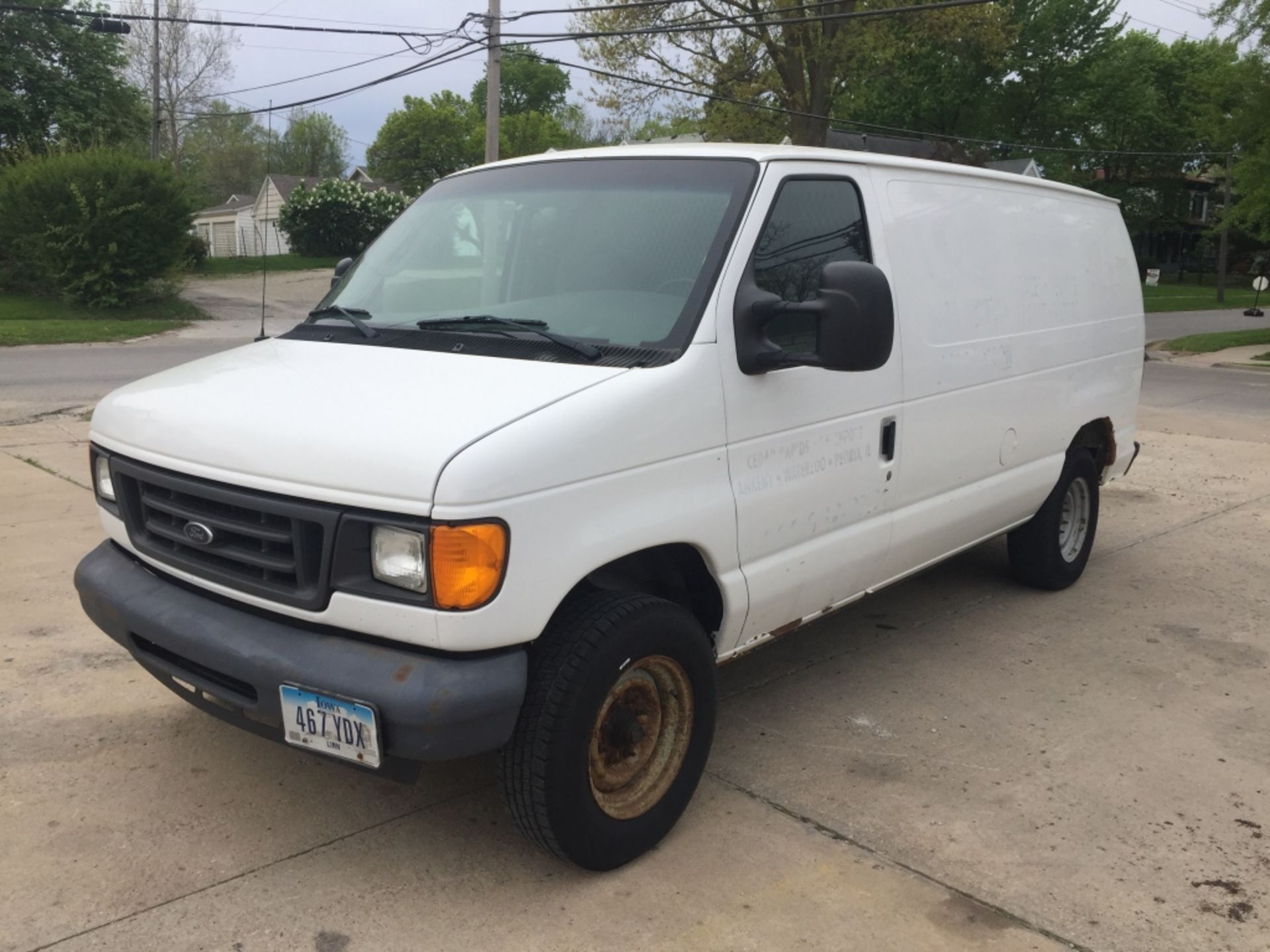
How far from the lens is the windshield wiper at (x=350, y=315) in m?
3.65

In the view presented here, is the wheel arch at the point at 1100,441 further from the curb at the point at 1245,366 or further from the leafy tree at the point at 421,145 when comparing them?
the leafy tree at the point at 421,145

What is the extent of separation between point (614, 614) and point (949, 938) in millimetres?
1231

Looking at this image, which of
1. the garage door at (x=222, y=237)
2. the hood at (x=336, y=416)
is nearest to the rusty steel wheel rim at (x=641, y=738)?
the hood at (x=336, y=416)

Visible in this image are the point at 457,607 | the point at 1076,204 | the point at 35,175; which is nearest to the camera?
the point at 457,607

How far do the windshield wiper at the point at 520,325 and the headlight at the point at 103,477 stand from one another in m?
1.09

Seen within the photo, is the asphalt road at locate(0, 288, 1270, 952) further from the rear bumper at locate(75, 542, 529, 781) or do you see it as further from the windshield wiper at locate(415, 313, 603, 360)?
the windshield wiper at locate(415, 313, 603, 360)

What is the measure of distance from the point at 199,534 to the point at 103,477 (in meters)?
0.78

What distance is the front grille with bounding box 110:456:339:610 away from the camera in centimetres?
279

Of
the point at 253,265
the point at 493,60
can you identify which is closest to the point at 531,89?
the point at 253,265

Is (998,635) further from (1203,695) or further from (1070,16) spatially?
(1070,16)

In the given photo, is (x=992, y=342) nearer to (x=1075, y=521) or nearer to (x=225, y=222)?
(x=1075, y=521)

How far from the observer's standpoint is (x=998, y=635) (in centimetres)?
524

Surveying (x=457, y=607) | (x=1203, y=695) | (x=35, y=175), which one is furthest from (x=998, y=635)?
(x=35, y=175)

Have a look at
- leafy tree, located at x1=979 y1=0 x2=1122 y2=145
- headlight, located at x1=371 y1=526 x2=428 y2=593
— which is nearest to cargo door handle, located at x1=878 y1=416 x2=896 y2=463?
headlight, located at x1=371 y1=526 x2=428 y2=593
